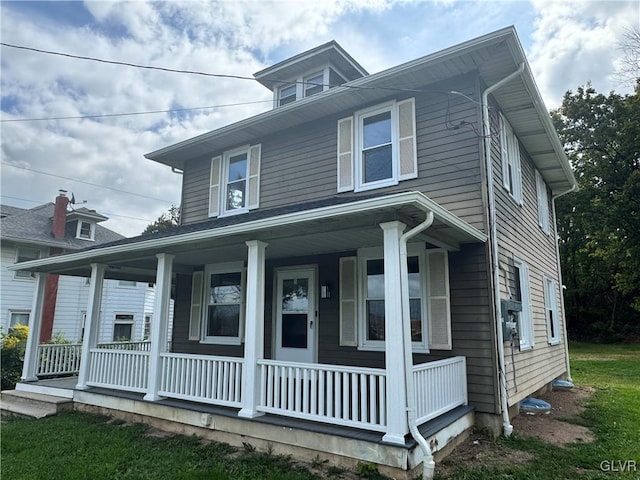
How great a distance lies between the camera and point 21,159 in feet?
58.0

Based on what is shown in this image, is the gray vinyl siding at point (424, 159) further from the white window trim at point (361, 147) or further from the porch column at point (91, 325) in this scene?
the porch column at point (91, 325)

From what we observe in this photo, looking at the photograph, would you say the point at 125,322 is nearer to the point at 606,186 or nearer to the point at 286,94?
the point at 286,94

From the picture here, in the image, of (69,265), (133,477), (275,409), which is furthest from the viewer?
(69,265)

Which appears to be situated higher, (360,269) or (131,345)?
(360,269)

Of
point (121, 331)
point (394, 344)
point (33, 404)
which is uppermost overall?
point (394, 344)

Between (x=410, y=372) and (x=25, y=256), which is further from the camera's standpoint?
(x=25, y=256)

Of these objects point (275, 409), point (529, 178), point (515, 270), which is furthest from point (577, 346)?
point (275, 409)

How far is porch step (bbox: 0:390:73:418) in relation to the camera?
6.92m

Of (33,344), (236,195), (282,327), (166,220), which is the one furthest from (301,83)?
(166,220)

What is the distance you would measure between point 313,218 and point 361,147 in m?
2.82

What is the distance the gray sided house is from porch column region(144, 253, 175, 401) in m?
0.03

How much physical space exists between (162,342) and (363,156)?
Answer: 14.2 feet

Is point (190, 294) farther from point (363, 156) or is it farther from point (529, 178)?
point (529, 178)

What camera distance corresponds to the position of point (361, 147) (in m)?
6.97
